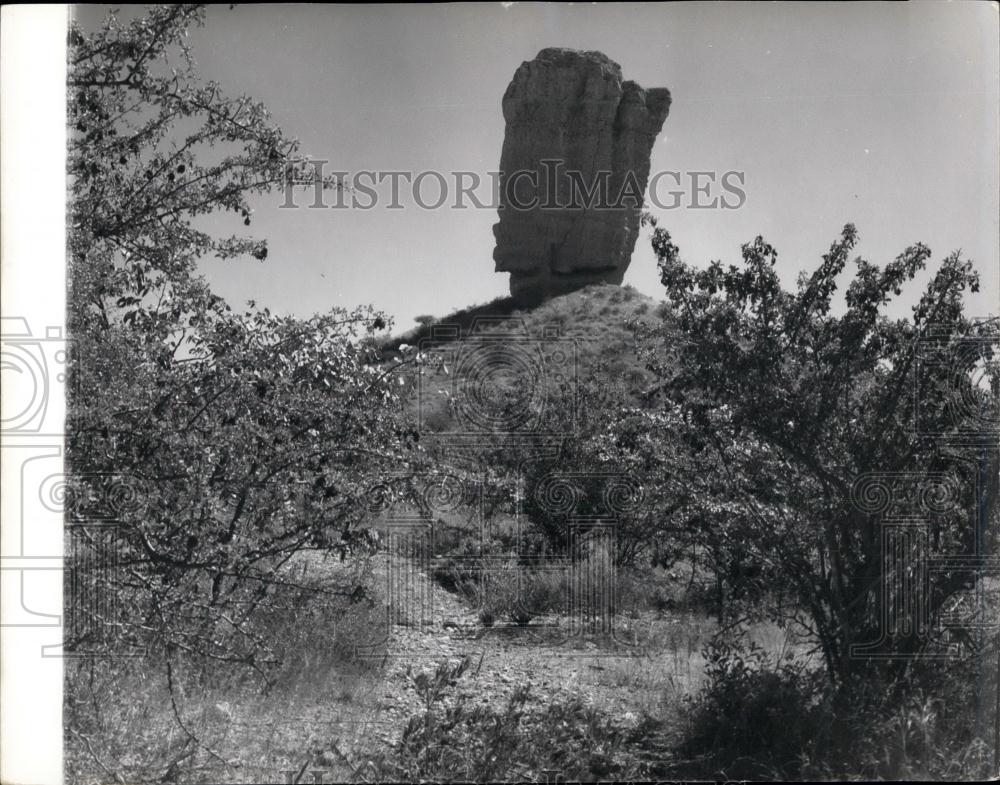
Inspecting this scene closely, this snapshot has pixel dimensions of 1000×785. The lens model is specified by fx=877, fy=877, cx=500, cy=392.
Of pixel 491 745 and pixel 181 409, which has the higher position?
pixel 181 409

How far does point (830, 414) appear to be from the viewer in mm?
4031

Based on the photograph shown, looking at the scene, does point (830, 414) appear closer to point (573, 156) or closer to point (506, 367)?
point (506, 367)

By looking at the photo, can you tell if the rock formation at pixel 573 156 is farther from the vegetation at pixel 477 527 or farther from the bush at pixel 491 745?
the bush at pixel 491 745

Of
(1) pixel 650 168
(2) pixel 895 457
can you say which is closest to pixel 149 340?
(1) pixel 650 168

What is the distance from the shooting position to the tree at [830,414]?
3.93 meters

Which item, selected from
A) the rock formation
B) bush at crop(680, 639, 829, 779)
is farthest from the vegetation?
the rock formation

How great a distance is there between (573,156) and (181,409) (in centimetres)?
368

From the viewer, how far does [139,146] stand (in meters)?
4.04

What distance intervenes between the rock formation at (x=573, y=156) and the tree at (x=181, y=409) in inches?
50.3

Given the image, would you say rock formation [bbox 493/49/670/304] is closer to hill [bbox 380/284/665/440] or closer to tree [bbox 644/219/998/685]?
hill [bbox 380/284/665/440]

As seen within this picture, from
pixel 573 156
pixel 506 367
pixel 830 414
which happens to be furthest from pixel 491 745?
pixel 573 156

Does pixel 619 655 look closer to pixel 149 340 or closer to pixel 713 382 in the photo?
pixel 713 382

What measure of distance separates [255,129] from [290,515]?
1817 mm

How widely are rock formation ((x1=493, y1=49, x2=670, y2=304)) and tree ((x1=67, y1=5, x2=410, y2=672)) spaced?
4.19ft
